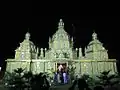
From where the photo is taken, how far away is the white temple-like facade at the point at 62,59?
30734 millimetres

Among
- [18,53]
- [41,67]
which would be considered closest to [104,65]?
[41,67]

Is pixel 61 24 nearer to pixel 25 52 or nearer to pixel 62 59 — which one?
pixel 62 59

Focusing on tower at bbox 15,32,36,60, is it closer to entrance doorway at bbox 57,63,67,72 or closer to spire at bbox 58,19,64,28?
entrance doorway at bbox 57,63,67,72

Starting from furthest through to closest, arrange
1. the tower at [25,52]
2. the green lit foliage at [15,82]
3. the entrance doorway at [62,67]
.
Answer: the tower at [25,52] < the entrance doorway at [62,67] < the green lit foliage at [15,82]

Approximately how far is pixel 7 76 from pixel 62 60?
860 cm

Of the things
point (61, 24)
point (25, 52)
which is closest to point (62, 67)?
point (25, 52)

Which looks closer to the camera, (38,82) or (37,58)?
(38,82)

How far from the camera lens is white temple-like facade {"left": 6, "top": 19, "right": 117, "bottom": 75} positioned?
30.7m

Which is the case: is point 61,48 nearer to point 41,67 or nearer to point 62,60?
point 62,60

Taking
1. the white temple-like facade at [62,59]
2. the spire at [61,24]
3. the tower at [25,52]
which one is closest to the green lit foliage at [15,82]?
the white temple-like facade at [62,59]

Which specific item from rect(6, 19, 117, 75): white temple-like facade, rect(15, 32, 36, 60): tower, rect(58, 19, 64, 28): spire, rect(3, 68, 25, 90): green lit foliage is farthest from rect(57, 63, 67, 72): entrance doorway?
rect(58, 19, 64, 28): spire

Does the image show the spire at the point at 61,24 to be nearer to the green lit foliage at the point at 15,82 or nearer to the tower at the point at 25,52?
the tower at the point at 25,52

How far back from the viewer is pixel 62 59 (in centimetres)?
3009

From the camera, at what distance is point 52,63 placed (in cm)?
3073
